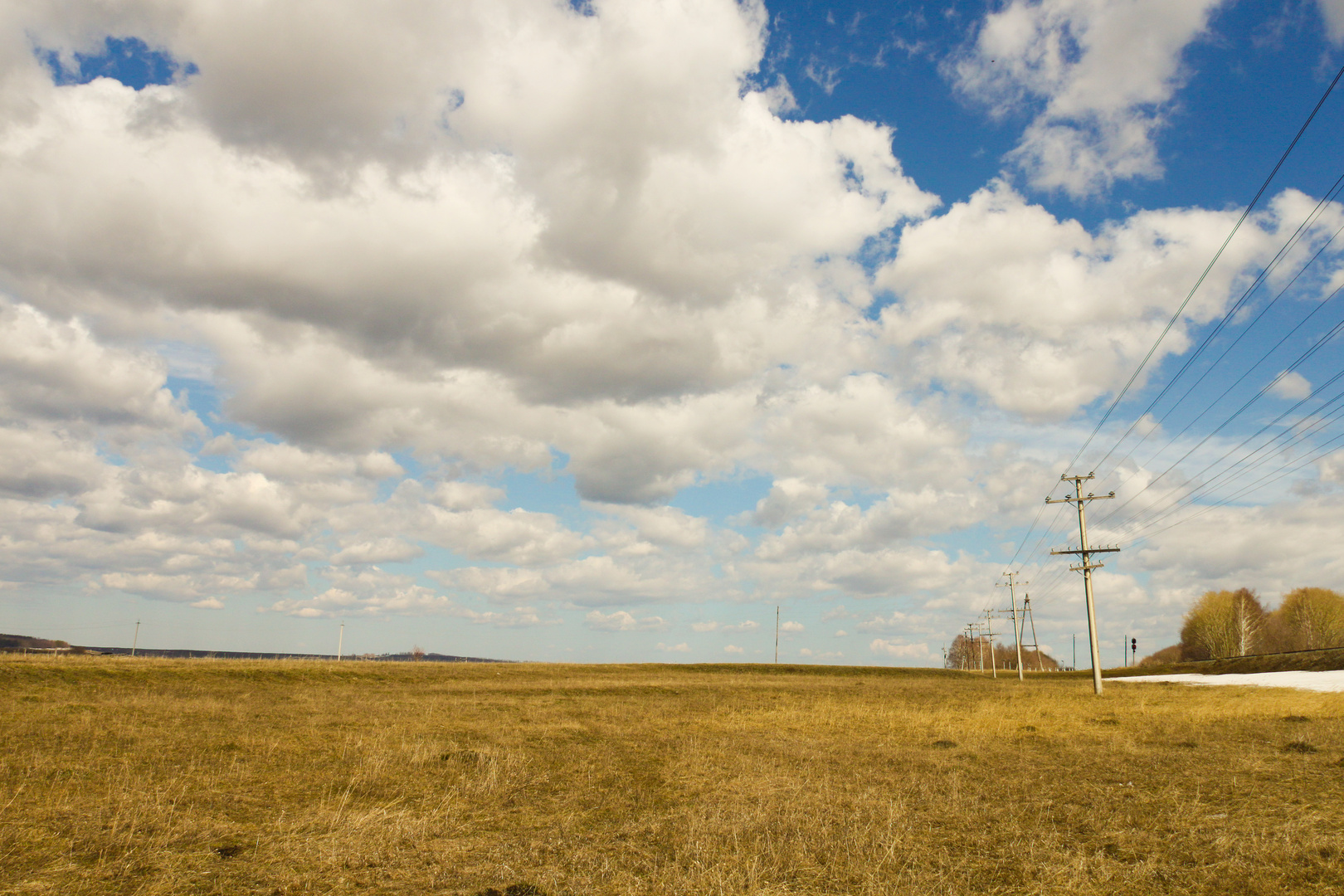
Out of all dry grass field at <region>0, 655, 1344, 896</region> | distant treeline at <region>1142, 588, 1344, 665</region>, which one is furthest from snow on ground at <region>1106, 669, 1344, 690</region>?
distant treeline at <region>1142, 588, 1344, 665</region>

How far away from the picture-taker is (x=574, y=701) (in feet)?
115

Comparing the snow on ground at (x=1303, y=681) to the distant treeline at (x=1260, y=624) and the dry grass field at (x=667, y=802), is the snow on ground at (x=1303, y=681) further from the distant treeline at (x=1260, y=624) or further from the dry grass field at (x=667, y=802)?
the distant treeline at (x=1260, y=624)

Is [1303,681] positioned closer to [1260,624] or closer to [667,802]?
[667,802]

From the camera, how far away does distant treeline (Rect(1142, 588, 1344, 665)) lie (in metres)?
115

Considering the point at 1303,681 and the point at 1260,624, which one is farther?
the point at 1260,624

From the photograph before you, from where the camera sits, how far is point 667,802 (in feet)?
43.6

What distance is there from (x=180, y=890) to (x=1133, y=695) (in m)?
45.2

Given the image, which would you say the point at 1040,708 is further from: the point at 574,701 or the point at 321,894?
the point at 321,894

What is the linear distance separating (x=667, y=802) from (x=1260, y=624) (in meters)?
154

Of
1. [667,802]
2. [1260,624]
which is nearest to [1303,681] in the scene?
[667,802]

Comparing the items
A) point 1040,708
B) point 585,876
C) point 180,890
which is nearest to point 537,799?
point 585,876

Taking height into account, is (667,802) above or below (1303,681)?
above

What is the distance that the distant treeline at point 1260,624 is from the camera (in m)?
115

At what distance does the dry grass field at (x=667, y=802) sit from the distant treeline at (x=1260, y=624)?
118 metres
